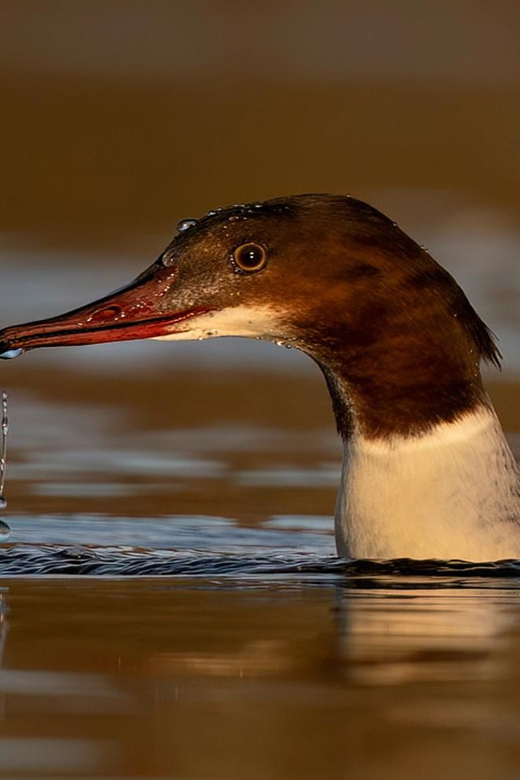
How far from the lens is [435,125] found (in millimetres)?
17969

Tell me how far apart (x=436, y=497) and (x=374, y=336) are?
475 mm

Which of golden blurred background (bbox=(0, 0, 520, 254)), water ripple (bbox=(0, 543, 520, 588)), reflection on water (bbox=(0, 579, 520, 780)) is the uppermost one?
golden blurred background (bbox=(0, 0, 520, 254))

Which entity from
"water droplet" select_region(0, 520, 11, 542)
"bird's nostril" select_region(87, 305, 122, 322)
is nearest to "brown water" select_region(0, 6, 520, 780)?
"water droplet" select_region(0, 520, 11, 542)

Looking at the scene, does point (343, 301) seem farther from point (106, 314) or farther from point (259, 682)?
point (259, 682)

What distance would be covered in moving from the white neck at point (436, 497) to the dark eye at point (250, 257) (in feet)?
1.79

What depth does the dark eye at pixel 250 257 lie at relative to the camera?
20.8 ft

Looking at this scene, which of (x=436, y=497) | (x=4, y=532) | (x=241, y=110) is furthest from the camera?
(x=241, y=110)

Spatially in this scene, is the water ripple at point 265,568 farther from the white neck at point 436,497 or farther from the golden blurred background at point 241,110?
the golden blurred background at point 241,110

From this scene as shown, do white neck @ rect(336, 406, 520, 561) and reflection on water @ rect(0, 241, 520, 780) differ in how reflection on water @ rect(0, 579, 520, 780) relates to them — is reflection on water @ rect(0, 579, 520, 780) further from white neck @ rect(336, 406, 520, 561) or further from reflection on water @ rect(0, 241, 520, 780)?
white neck @ rect(336, 406, 520, 561)

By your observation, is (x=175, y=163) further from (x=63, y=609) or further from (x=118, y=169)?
(x=63, y=609)

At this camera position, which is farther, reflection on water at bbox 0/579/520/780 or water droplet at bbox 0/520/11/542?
water droplet at bbox 0/520/11/542

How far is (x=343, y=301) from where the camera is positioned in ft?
20.7

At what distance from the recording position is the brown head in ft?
20.6

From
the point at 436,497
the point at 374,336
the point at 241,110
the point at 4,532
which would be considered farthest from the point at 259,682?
the point at 241,110
